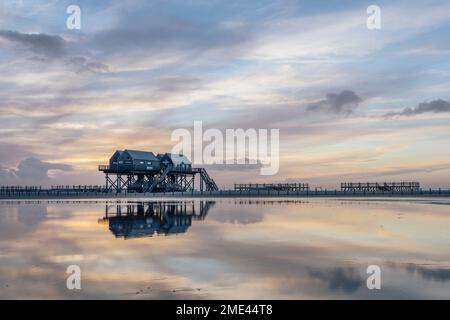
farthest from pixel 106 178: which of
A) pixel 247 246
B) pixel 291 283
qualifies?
pixel 291 283

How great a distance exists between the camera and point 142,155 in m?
92.1

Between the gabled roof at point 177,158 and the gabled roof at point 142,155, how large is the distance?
344 cm

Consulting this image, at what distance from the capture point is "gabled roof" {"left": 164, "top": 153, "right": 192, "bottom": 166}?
97.1m

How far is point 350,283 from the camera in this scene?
11.3 m

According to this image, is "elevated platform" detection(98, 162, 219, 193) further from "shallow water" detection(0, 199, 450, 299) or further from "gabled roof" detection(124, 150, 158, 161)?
"shallow water" detection(0, 199, 450, 299)

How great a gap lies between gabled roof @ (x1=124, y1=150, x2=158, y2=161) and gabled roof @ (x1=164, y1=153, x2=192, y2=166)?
3439 mm

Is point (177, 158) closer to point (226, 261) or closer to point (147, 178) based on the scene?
point (147, 178)

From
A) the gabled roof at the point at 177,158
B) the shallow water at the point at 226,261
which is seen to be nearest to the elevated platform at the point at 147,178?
the gabled roof at the point at 177,158

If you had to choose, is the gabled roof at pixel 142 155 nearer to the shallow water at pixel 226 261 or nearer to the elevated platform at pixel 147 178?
the elevated platform at pixel 147 178

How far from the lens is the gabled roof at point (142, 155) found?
89.2m

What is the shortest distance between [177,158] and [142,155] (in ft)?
33.0

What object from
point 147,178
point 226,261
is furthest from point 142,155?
point 226,261

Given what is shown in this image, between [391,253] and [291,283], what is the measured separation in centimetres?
595
